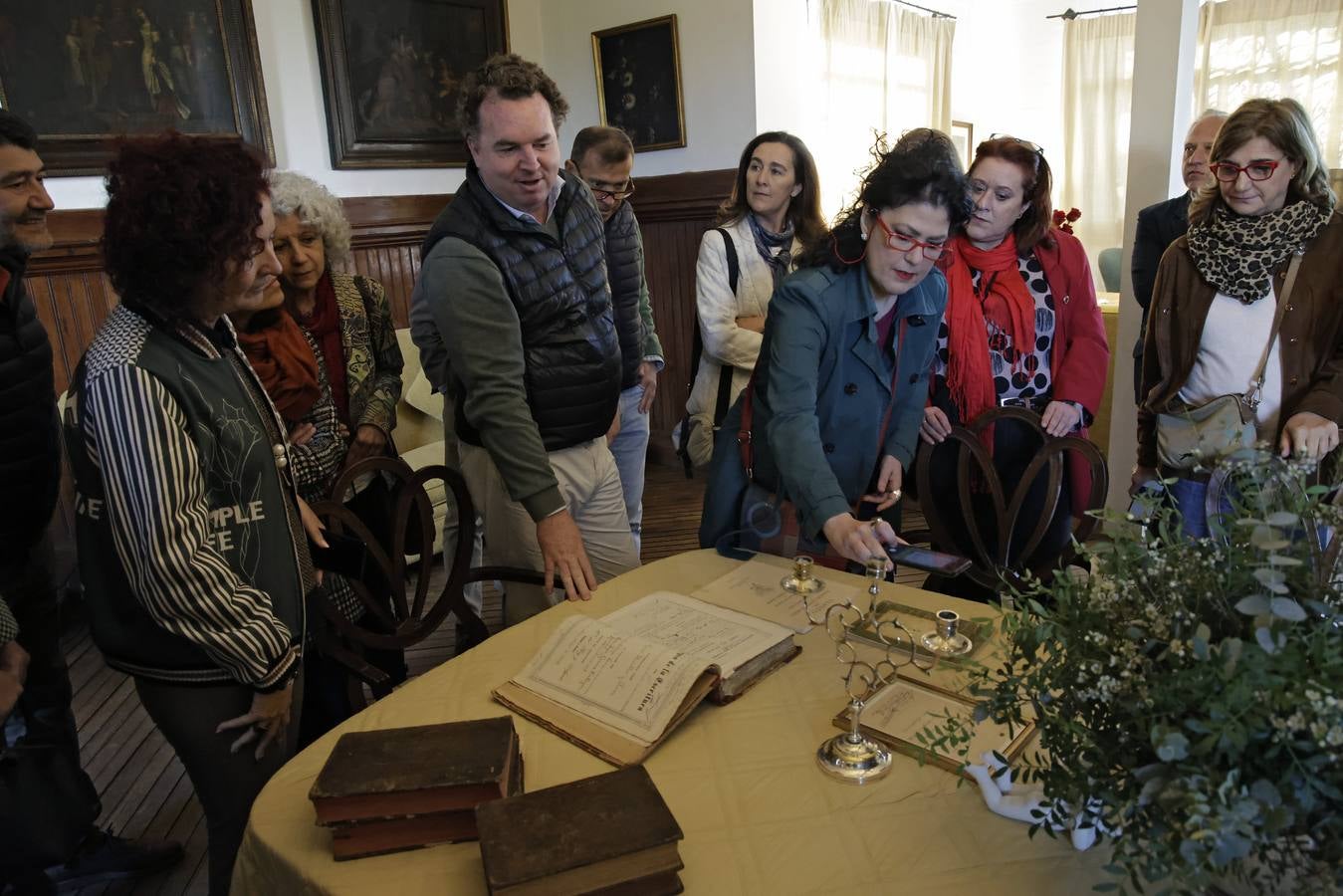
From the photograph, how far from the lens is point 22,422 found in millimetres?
1816

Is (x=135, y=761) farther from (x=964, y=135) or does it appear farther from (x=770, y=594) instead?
(x=964, y=135)

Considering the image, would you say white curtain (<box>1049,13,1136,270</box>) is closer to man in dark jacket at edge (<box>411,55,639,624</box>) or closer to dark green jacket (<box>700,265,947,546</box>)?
dark green jacket (<box>700,265,947,546</box>)

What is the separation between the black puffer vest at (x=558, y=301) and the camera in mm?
1889

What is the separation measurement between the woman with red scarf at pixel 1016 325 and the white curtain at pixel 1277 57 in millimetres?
5016

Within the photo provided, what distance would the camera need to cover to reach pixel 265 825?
110cm

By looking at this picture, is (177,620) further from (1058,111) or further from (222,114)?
(1058,111)

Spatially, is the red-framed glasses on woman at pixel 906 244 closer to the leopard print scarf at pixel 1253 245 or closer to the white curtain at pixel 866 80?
the leopard print scarf at pixel 1253 245

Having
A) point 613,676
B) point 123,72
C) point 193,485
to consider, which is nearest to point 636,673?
point 613,676

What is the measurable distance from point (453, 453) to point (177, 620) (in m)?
0.99

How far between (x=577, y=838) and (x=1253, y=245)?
2.22 m

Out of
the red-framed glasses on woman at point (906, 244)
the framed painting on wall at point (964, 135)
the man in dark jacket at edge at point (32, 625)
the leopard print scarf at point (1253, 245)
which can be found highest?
the framed painting on wall at point (964, 135)

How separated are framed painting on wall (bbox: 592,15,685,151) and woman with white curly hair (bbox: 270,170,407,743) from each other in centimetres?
262

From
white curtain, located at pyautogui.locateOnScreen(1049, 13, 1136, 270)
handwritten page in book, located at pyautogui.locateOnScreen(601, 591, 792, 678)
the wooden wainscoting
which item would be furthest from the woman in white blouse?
white curtain, located at pyautogui.locateOnScreen(1049, 13, 1136, 270)


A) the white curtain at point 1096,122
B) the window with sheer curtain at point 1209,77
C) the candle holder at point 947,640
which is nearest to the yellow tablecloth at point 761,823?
the candle holder at point 947,640
